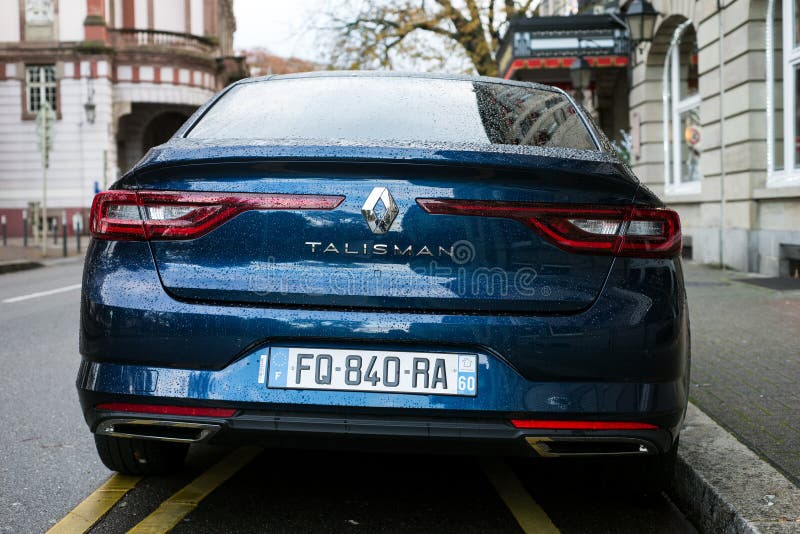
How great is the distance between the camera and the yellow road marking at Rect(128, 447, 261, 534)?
→ 333 centimetres

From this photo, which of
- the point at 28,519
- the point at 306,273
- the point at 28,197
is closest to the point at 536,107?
the point at 306,273

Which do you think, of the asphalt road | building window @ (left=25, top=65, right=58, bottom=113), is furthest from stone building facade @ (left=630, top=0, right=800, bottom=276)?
building window @ (left=25, top=65, right=58, bottom=113)

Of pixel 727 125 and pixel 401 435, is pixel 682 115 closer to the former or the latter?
pixel 727 125

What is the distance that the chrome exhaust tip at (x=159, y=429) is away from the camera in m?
3.01

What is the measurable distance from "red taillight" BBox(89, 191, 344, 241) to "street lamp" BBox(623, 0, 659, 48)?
14581 mm

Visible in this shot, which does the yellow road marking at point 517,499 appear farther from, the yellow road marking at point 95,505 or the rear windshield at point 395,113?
the yellow road marking at point 95,505

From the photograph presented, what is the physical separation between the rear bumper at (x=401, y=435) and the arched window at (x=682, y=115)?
1392 centimetres

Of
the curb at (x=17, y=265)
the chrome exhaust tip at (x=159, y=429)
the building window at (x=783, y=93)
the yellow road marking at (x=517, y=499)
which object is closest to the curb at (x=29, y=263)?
the curb at (x=17, y=265)

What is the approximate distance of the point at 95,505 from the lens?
141 inches

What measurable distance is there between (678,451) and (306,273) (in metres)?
1.75

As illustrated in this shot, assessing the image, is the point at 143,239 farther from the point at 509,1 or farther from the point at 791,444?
the point at 509,1

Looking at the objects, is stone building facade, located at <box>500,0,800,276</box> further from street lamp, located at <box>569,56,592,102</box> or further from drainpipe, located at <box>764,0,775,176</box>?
street lamp, located at <box>569,56,592,102</box>

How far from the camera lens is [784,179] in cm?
1271

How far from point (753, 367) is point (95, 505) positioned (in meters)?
3.94
